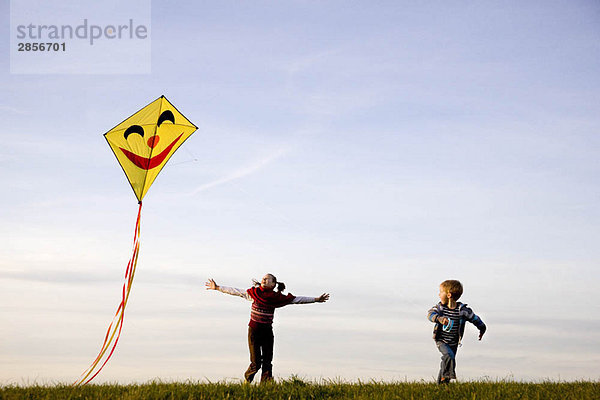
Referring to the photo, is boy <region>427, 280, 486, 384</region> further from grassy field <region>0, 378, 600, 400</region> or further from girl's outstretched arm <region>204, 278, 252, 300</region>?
girl's outstretched arm <region>204, 278, 252, 300</region>

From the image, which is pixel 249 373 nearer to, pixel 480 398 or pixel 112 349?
pixel 112 349

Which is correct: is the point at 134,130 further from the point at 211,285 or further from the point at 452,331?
the point at 452,331

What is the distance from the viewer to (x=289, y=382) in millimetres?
13562

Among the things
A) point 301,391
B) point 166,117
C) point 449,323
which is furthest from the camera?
point 166,117

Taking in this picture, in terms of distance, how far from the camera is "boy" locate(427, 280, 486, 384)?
546 inches

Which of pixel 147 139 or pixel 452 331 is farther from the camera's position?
pixel 147 139

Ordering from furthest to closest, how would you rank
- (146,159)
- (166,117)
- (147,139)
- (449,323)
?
(166,117)
(147,139)
(146,159)
(449,323)

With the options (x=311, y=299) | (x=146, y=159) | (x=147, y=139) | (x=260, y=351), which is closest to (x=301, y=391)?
(x=260, y=351)

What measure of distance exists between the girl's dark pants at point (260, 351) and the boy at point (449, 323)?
3.38 m

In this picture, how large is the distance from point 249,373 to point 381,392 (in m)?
2.88

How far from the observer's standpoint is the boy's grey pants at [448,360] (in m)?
13.8

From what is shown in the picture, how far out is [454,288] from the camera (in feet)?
45.9

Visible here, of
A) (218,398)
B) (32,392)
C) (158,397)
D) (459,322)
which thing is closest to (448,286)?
(459,322)

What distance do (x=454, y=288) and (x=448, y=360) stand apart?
1446 mm
